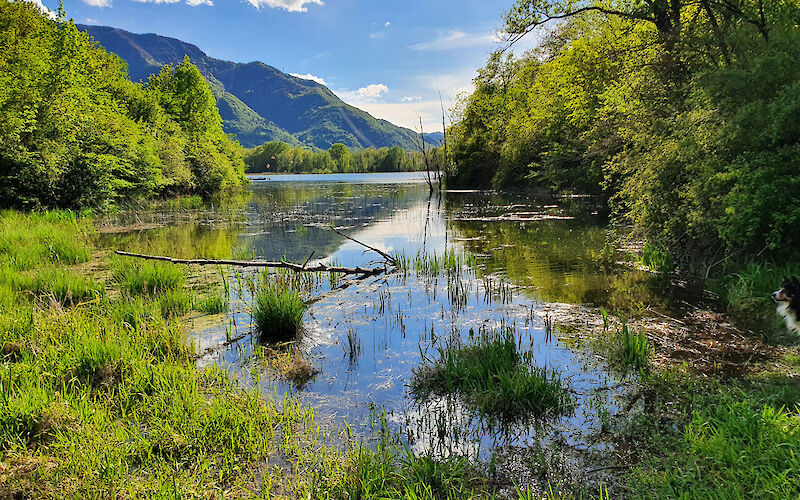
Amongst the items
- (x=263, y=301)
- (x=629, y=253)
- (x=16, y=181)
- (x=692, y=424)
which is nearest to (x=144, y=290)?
(x=263, y=301)

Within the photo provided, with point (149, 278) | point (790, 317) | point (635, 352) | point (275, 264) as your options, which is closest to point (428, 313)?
point (635, 352)

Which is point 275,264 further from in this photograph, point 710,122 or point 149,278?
point 710,122

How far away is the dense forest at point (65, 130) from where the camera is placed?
1881cm

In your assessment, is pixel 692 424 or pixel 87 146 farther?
pixel 87 146

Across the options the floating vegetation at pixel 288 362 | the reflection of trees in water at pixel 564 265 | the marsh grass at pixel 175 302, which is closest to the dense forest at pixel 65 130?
the marsh grass at pixel 175 302

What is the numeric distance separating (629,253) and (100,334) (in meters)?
13.6

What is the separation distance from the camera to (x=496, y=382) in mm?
5457

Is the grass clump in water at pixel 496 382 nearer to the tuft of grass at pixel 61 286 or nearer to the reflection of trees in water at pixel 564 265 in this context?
the reflection of trees in water at pixel 564 265

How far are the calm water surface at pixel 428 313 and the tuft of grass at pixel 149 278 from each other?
1.38 metres

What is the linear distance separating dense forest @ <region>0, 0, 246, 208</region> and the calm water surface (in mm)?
5145

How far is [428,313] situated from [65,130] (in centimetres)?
2211

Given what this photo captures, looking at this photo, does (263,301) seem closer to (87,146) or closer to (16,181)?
(16,181)

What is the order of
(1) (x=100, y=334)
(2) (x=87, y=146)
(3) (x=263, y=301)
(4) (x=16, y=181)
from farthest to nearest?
(2) (x=87, y=146) < (4) (x=16, y=181) < (3) (x=263, y=301) < (1) (x=100, y=334)

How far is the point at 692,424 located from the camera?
4094mm
